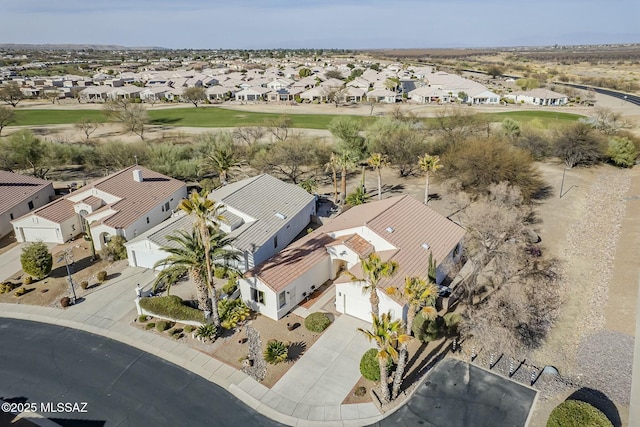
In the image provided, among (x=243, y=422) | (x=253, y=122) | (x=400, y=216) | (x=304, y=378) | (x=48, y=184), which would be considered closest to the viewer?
(x=243, y=422)

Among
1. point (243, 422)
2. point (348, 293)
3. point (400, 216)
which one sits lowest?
point (243, 422)

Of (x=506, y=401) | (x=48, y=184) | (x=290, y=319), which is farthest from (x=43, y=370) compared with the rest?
(x=48, y=184)

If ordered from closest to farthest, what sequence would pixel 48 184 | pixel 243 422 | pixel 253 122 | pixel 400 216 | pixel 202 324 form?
pixel 243 422, pixel 202 324, pixel 400 216, pixel 48 184, pixel 253 122

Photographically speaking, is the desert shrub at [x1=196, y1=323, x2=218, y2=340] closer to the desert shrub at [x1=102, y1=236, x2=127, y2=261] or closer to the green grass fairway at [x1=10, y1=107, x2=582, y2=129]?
the desert shrub at [x1=102, y1=236, x2=127, y2=261]

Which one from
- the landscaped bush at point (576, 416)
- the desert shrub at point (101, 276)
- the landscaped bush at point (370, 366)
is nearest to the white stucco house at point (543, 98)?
the landscaped bush at point (576, 416)

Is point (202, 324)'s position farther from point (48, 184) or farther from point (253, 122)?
point (253, 122)

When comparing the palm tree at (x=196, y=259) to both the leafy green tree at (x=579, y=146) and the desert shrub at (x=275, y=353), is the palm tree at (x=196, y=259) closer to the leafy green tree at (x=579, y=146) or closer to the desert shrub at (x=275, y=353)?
the desert shrub at (x=275, y=353)

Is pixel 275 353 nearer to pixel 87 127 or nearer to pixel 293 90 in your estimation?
pixel 87 127

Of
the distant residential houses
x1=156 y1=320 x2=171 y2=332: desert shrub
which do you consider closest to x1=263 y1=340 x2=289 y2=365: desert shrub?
x1=156 y1=320 x2=171 y2=332: desert shrub

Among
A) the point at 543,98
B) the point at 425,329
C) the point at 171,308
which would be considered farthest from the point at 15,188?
the point at 543,98
